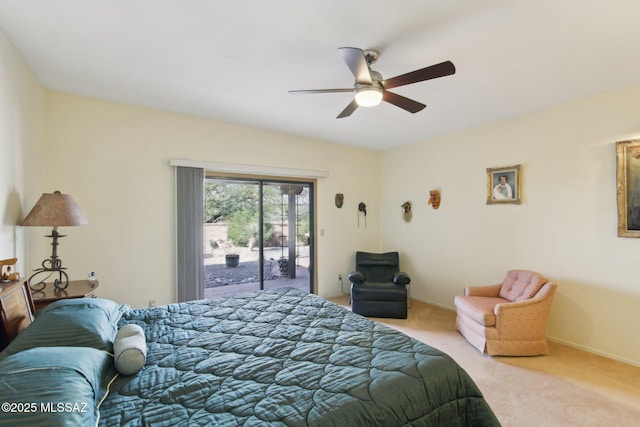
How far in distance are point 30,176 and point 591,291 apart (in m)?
5.57

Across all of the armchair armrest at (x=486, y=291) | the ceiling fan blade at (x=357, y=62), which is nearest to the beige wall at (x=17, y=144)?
the ceiling fan blade at (x=357, y=62)

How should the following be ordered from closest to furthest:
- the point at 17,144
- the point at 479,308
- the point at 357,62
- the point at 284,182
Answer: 1. the point at 357,62
2. the point at 17,144
3. the point at 479,308
4. the point at 284,182

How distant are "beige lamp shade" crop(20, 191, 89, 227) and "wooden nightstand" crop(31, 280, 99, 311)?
572 millimetres

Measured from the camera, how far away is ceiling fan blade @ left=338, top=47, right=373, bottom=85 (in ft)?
5.95


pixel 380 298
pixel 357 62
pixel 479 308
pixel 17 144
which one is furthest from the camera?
pixel 380 298

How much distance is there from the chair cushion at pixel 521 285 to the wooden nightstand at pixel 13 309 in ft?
13.6

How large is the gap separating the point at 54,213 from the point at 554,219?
4875mm

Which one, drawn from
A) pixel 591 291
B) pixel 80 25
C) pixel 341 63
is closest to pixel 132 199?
pixel 80 25

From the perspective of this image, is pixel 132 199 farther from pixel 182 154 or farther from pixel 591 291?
pixel 591 291

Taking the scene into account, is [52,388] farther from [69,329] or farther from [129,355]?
[69,329]

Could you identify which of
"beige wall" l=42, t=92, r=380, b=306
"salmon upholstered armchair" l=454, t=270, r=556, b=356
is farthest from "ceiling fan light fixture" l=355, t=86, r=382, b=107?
"beige wall" l=42, t=92, r=380, b=306

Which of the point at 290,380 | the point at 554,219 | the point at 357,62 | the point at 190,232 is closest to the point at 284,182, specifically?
the point at 190,232

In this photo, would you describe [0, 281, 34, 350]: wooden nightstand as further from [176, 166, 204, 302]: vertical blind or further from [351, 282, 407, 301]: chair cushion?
[351, 282, 407, 301]: chair cushion

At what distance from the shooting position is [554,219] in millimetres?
3334
